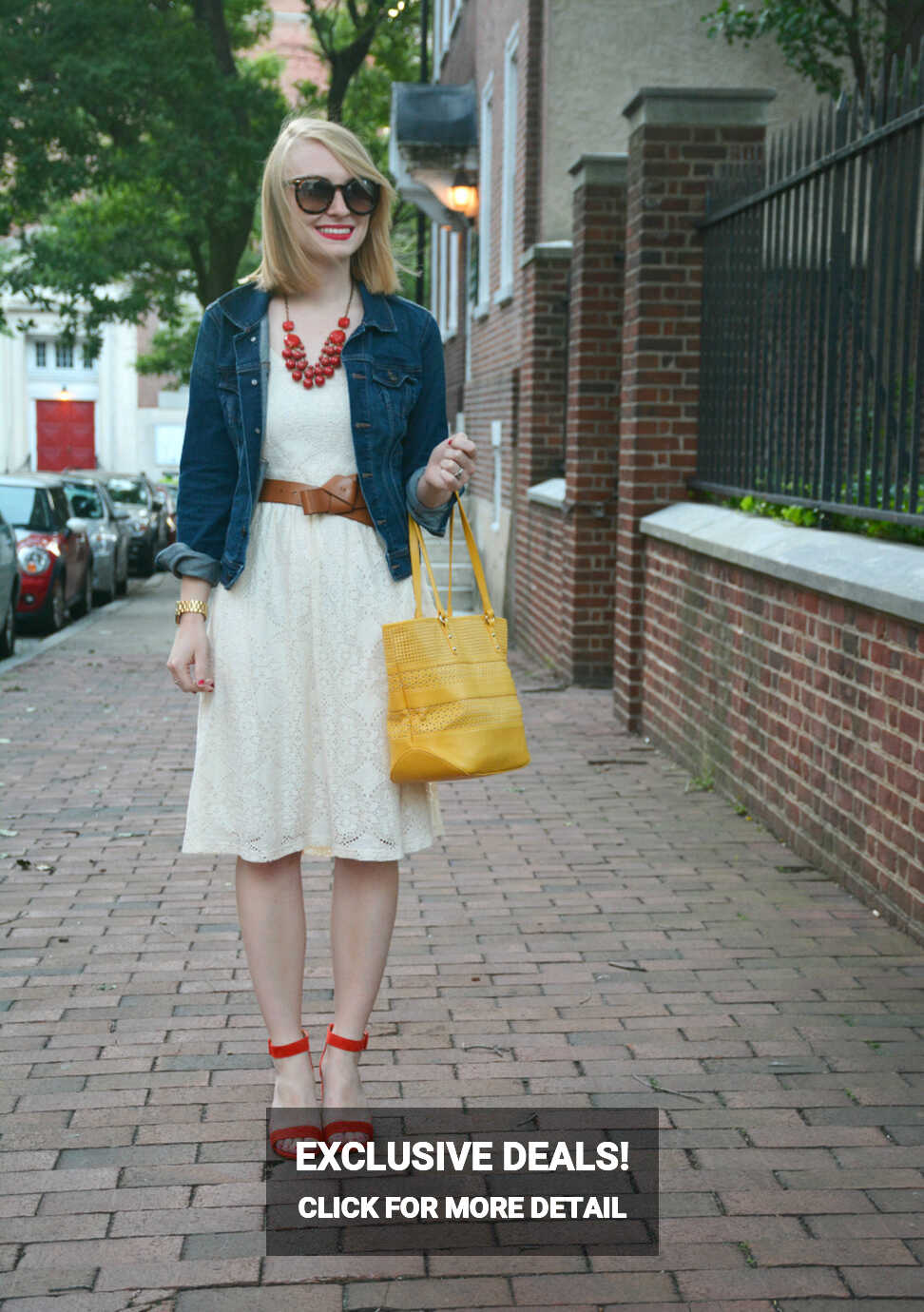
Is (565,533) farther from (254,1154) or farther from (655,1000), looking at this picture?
(254,1154)

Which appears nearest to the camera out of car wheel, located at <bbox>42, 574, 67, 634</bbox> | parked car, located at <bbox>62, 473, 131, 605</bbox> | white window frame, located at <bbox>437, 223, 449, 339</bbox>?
car wheel, located at <bbox>42, 574, 67, 634</bbox>

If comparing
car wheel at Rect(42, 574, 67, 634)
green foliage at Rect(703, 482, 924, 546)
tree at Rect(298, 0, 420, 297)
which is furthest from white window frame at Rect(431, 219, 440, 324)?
green foliage at Rect(703, 482, 924, 546)

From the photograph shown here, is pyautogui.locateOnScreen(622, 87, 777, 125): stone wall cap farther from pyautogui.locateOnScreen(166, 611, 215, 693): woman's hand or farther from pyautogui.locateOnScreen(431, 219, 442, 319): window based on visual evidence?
pyautogui.locateOnScreen(431, 219, 442, 319): window

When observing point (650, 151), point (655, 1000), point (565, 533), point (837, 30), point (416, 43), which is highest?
point (416, 43)

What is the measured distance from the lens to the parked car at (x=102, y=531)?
20453 mm

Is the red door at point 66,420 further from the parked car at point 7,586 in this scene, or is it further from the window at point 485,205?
the parked car at point 7,586

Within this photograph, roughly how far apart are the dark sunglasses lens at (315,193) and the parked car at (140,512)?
2094cm

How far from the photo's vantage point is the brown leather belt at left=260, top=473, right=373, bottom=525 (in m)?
3.50

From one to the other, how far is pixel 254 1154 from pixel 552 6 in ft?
35.2

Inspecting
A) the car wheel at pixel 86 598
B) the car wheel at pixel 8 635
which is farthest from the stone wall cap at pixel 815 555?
the car wheel at pixel 86 598

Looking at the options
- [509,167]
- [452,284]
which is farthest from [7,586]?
[452,284]

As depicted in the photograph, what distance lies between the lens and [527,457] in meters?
13.1

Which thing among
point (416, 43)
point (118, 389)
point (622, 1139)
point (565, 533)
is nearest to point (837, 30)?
point (565, 533)

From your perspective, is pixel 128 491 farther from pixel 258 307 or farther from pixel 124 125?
pixel 258 307
